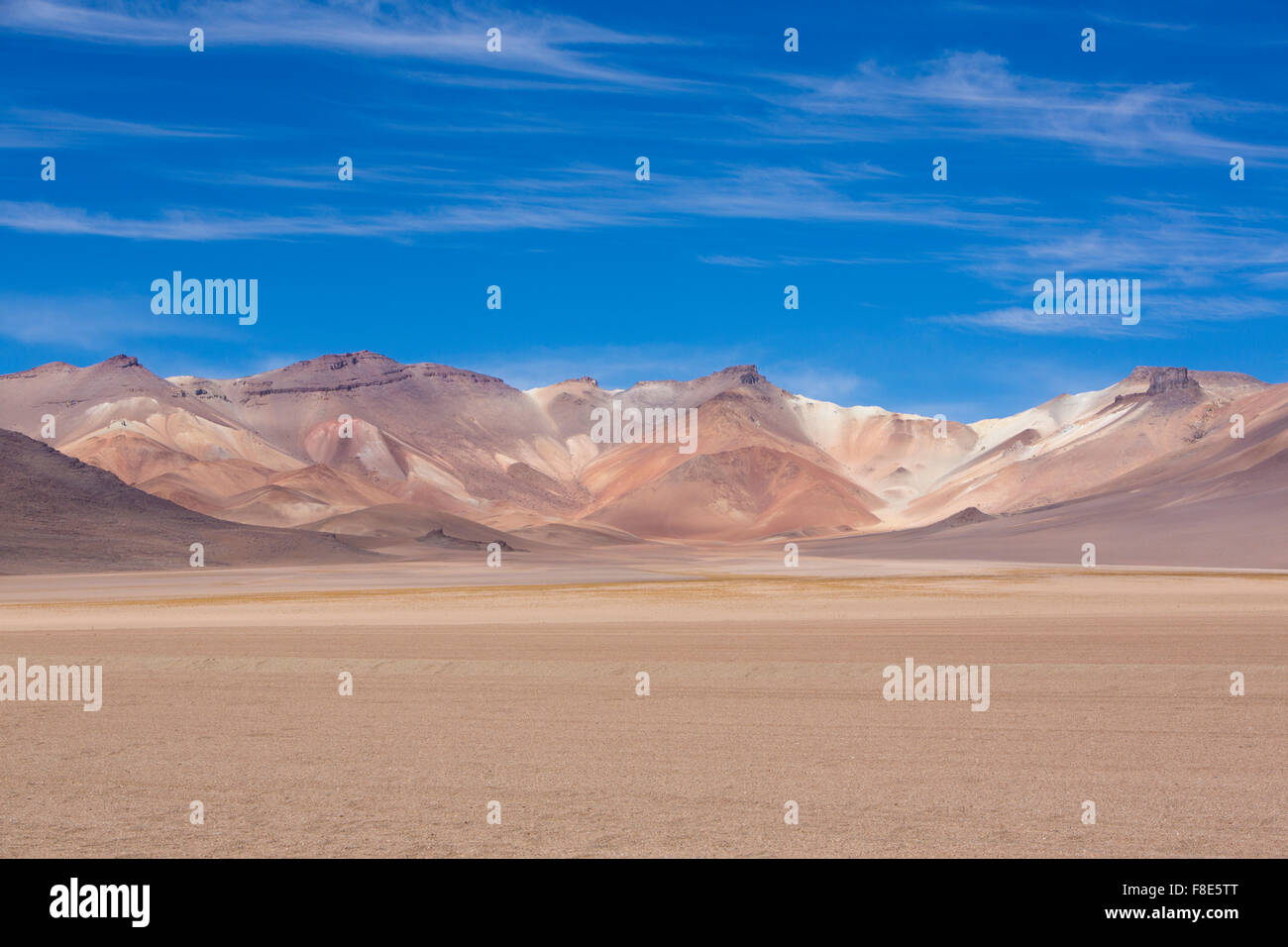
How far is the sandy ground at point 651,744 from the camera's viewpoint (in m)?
10.4

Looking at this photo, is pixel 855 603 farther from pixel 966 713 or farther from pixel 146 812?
pixel 146 812

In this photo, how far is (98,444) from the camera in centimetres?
19525

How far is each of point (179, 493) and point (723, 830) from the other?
16369 centimetres

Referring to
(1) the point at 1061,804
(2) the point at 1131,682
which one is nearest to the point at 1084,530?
(2) the point at 1131,682

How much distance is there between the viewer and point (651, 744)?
14.6 metres

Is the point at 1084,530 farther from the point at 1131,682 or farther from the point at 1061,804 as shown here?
the point at 1061,804

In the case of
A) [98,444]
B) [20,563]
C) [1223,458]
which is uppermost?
[98,444]

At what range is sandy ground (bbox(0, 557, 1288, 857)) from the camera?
34.1ft

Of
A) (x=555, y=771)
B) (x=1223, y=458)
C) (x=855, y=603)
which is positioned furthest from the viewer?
(x=1223, y=458)

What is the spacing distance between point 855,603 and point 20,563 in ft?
208

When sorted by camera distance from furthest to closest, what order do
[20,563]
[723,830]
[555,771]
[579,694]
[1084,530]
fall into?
1. [1084,530]
2. [20,563]
3. [579,694]
4. [555,771]
5. [723,830]

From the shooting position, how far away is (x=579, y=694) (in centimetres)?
1920

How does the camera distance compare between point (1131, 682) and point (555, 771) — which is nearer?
point (555, 771)

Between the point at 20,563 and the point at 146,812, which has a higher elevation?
the point at 20,563
